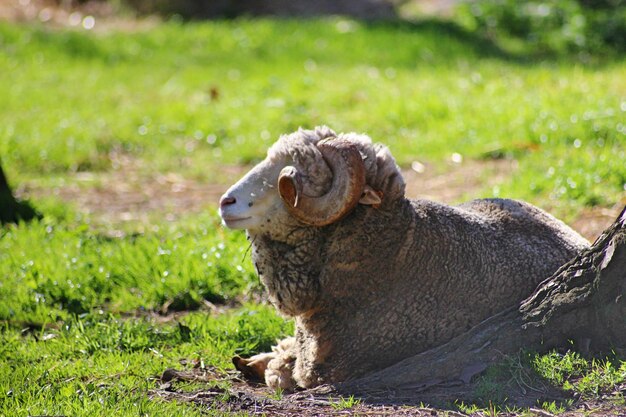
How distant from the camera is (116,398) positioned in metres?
4.91

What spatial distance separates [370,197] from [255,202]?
57 centimetres

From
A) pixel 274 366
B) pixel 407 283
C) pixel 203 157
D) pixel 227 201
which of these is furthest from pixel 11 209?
pixel 407 283

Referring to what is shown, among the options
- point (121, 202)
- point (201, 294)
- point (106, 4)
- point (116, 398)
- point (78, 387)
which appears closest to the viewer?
point (116, 398)

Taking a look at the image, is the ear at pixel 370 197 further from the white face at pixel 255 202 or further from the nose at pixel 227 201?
the nose at pixel 227 201

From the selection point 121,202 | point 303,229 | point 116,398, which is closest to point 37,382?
point 116,398

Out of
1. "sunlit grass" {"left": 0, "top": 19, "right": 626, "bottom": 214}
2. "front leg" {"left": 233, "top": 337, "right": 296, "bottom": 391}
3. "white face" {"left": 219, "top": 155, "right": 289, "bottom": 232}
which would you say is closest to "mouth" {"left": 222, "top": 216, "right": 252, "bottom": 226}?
"white face" {"left": 219, "top": 155, "right": 289, "bottom": 232}

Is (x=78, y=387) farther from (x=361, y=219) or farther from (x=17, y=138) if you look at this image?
(x=17, y=138)

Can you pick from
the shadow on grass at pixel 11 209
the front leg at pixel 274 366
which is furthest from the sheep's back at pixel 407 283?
the shadow on grass at pixel 11 209

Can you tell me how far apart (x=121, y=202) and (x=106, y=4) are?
10027mm

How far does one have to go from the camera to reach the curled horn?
4.88 metres

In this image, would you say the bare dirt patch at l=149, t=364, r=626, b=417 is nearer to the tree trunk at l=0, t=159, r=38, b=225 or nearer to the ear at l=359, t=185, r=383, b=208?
the ear at l=359, t=185, r=383, b=208

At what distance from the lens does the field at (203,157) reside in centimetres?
566

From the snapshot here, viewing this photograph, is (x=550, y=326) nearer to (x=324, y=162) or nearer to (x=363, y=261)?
(x=363, y=261)

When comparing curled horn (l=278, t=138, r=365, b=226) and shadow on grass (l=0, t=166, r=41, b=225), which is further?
shadow on grass (l=0, t=166, r=41, b=225)
